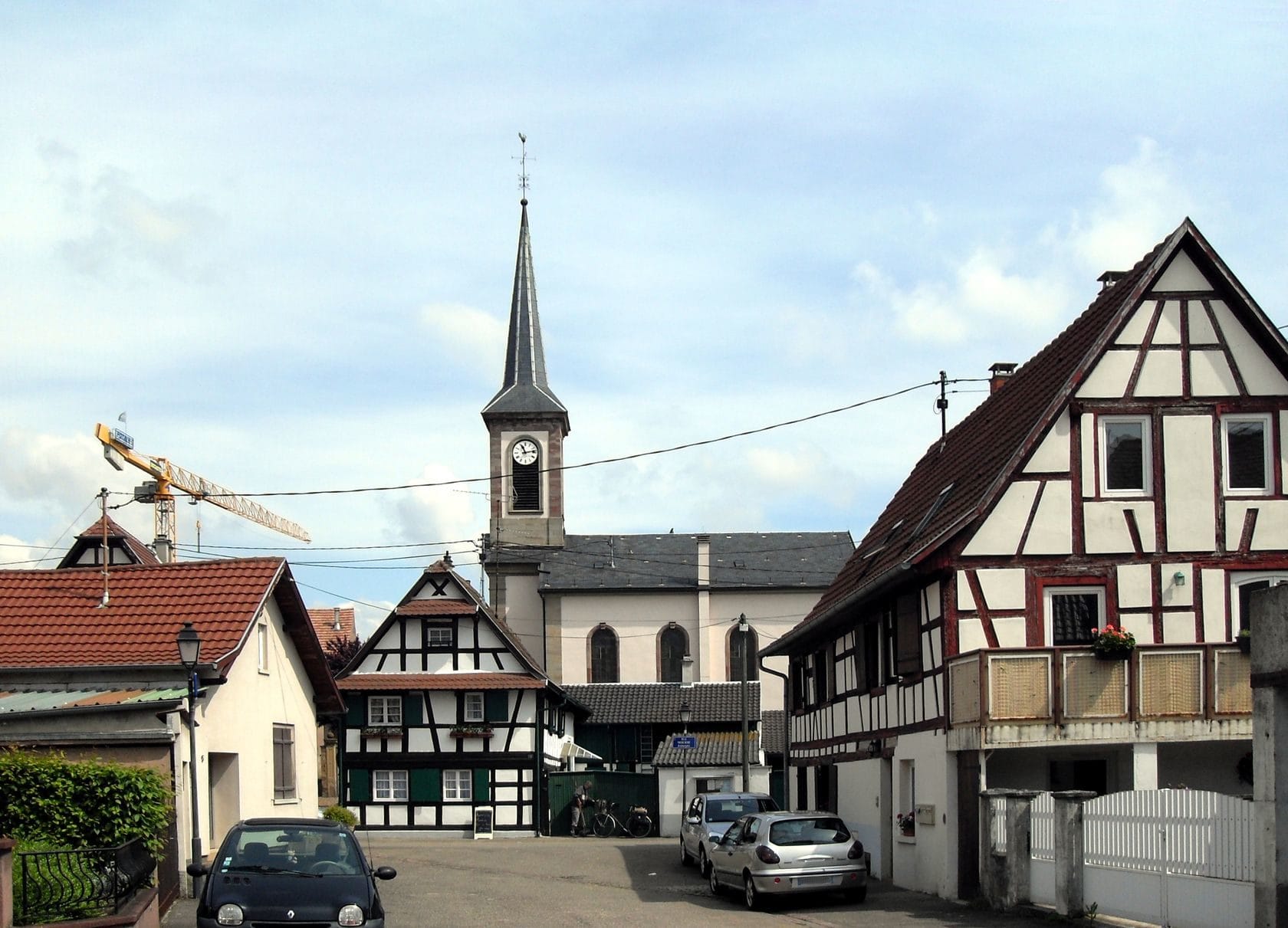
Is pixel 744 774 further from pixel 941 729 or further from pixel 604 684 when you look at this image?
pixel 604 684

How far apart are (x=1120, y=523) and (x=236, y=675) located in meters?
13.6

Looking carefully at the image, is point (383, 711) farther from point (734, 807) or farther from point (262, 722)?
point (262, 722)

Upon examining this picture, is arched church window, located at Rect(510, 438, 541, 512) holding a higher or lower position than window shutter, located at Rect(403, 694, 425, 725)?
higher

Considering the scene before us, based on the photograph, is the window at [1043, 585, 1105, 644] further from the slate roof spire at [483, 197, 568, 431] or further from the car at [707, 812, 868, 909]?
the slate roof spire at [483, 197, 568, 431]

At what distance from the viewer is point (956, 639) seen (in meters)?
22.5

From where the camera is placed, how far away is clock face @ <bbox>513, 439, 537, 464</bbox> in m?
75.5

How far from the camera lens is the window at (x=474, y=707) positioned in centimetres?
4778

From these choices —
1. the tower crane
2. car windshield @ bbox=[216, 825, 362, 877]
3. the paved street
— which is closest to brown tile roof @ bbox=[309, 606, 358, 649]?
the tower crane

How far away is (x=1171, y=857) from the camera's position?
15.7 metres

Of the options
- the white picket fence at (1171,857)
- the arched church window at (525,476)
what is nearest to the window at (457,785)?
the arched church window at (525,476)

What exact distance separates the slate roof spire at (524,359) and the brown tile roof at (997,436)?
44269 mm

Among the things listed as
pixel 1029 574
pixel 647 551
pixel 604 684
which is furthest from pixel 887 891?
pixel 647 551

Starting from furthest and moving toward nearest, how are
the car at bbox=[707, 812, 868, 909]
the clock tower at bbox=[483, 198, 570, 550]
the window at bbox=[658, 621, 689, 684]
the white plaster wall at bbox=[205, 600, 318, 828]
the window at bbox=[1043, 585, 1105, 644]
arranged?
the clock tower at bbox=[483, 198, 570, 550], the window at bbox=[658, 621, 689, 684], the white plaster wall at bbox=[205, 600, 318, 828], the window at bbox=[1043, 585, 1105, 644], the car at bbox=[707, 812, 868, 909]

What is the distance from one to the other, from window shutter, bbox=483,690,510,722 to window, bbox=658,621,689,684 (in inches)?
917
